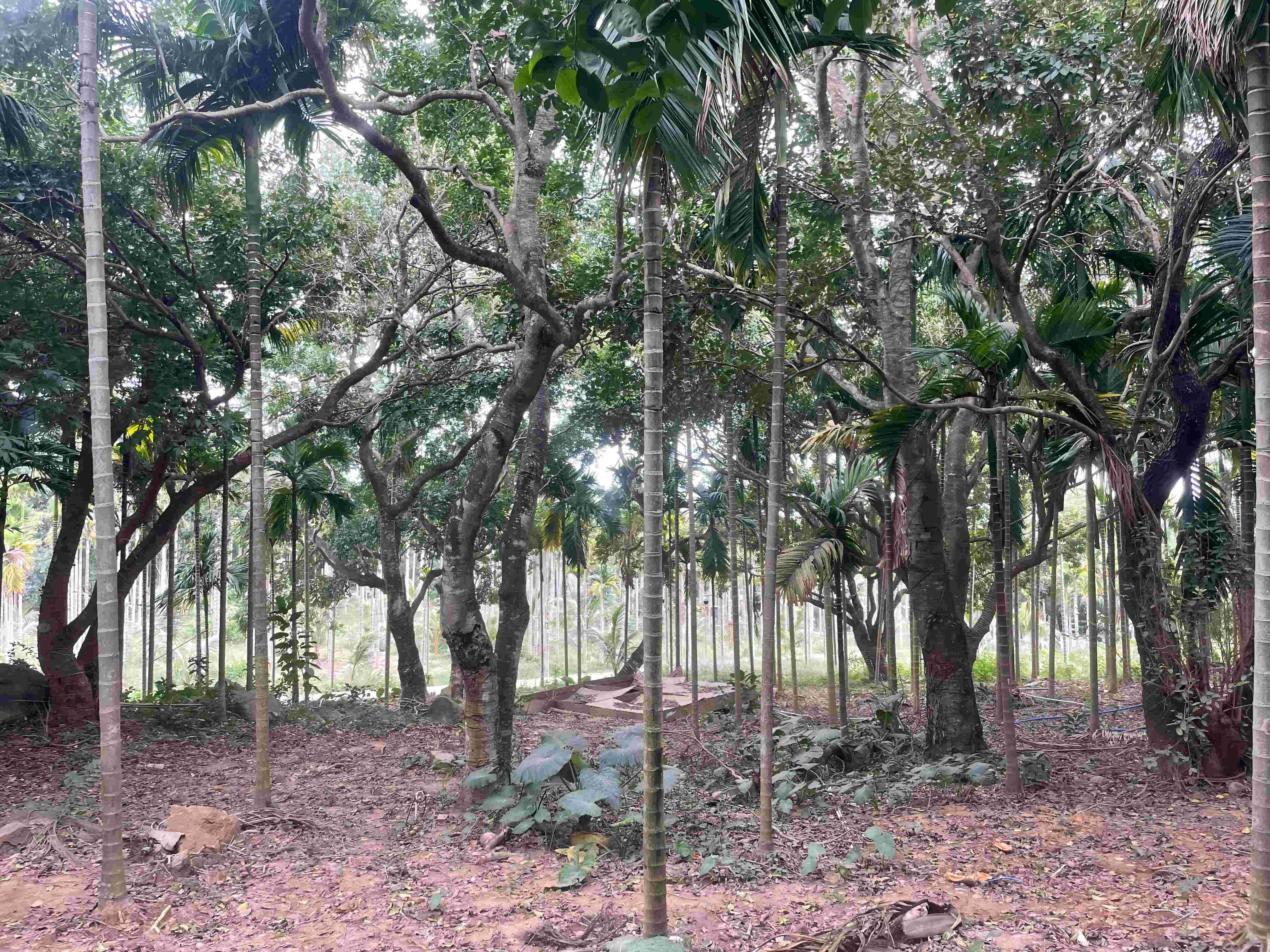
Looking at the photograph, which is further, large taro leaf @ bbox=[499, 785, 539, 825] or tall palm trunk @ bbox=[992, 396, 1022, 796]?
tall palm trunk @ bbox=[992, 396, 1022, 796]

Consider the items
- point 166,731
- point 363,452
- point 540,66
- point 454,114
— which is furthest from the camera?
point 363,452

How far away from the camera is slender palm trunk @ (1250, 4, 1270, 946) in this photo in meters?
4.09

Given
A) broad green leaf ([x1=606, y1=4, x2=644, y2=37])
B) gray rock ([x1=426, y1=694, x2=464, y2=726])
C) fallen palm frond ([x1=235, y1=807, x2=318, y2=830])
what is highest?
broad green leaf ([x1=606, y1=4, x2=644, y2=37])

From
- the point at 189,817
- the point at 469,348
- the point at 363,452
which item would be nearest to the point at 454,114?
the point at 469,348

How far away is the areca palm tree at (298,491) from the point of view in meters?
14.3

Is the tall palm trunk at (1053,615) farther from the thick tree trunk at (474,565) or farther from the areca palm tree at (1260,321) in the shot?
A: the areca palm tree at (1260,321)

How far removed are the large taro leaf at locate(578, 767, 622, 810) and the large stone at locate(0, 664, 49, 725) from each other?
8.68 metres

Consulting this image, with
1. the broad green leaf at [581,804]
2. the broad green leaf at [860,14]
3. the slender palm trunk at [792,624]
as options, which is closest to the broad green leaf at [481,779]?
Result: the broad green leaf at [581,804]

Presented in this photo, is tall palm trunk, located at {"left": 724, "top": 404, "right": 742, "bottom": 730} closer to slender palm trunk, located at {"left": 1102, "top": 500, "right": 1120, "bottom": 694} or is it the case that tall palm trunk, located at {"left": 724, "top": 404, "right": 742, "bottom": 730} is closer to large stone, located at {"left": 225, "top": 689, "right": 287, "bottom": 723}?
slender palm trunk, located at {"left": 1102, "top": 500, "right": 1120, "bottom": 694}

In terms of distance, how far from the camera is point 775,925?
17.0ft

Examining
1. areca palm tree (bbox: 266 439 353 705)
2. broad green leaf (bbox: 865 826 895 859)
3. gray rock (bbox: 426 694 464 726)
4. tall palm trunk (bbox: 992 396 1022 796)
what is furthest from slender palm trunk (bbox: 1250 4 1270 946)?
areca palm tree (bbox: 266 439 353 705)

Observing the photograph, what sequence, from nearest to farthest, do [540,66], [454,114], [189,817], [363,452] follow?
[540,66] → [189,817] → [454,114] → [363,452]

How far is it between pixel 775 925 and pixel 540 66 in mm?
4940

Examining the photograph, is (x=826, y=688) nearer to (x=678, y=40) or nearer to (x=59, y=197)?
(x=59, y=197)
